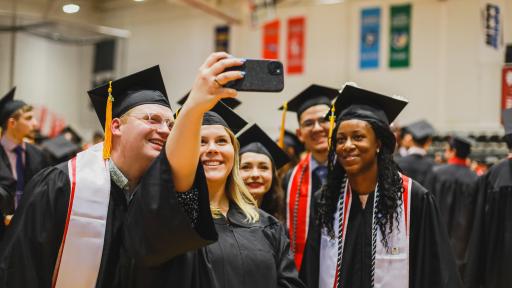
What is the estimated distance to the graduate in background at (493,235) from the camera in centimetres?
487

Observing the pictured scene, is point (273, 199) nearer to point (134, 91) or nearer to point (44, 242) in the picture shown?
point (134, 91)

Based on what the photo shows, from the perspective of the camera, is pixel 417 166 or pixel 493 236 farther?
pixel 417 166

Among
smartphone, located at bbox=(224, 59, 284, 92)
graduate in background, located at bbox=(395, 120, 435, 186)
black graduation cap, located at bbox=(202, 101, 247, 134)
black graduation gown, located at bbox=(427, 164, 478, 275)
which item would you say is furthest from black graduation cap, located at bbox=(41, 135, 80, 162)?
smartphone, located at bbox=(224, 59, 284, 92)

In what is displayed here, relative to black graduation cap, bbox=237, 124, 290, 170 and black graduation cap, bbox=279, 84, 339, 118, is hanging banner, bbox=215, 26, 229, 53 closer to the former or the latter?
black graduation cap, bbox=279, 84, 339, 118

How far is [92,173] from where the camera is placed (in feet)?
7.24

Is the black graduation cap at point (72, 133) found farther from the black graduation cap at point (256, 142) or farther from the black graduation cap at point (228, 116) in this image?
the black graduation cap at point (228, 116)

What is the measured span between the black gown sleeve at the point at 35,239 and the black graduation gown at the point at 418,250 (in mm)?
1572

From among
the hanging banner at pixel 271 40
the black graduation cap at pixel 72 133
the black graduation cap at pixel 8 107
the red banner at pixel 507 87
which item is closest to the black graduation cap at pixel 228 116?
the black graduation cap at pixel 8 107

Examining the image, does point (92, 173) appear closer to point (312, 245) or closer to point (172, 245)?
point (172, 245)

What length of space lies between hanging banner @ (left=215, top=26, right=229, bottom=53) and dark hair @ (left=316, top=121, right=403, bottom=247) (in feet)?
37.8

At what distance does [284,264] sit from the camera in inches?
102

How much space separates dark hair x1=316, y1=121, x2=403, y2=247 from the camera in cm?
299

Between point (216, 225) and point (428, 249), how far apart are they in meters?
1.20

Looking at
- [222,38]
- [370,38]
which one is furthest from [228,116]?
[222,38]
